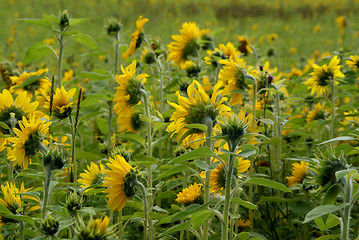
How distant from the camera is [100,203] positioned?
1979 mm

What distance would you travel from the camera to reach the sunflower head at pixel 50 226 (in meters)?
1.13

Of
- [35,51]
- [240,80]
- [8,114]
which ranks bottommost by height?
[8,114]

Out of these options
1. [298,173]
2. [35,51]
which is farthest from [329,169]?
[35,51]

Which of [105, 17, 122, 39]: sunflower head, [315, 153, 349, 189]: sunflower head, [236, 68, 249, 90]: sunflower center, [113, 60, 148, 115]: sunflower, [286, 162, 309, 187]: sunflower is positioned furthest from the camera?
[105, 17, 122, 39]: sunflower head

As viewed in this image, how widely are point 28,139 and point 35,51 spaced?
0.91 meters

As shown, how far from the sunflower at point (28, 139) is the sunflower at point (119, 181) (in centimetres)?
29

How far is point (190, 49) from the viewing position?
2.45 metres

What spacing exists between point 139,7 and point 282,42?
6276mm

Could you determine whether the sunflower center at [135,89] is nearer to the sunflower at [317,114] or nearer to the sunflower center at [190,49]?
the sunflower center at [190,49]

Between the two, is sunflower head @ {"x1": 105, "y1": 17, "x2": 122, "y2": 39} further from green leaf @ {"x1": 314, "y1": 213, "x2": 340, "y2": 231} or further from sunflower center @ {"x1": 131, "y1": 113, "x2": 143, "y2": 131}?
green leaf @ {"x1": 314, "y1": 213, "x2": 340, "y2": 231}

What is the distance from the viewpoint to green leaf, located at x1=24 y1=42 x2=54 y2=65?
214 cm

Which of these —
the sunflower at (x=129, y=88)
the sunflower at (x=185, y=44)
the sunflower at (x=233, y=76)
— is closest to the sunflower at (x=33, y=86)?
the sunflower at (x=185, y=44)

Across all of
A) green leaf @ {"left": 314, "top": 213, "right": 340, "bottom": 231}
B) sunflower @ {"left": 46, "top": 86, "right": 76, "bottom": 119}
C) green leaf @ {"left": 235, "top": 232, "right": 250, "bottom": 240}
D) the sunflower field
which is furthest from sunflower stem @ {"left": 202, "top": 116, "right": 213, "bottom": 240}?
sunflower @ {"left": 46, "top": 86, "right": 76, "bottom": 119}

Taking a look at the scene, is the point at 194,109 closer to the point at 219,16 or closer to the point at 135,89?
the point at 135,89
